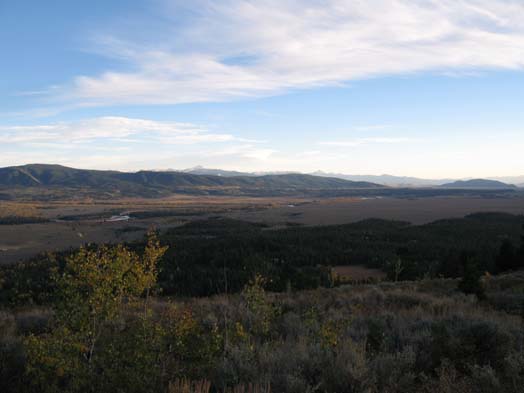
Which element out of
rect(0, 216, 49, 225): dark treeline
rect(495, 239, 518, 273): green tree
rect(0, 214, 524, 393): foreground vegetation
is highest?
rect(0, 214, 524, 393): foreground vegetation

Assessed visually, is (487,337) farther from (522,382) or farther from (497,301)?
(497,301)

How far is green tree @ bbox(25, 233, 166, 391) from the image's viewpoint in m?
5.66

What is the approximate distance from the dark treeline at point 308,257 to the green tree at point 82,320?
11641 mm

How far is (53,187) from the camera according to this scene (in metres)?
193

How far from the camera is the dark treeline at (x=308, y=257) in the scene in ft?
79.9

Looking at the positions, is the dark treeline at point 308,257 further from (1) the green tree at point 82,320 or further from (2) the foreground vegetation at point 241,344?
(1) the green tree at point 82,320

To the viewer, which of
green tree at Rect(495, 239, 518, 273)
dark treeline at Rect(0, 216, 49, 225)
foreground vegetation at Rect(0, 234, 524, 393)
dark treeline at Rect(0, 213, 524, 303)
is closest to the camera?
foreground vegetation at Rect(0, 234, 524, 393)

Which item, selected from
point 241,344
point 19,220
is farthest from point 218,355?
point 19,220

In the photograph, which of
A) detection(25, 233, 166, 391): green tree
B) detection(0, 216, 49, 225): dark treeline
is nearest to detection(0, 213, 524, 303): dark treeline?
detection(25, 233, 166, 391): green tree

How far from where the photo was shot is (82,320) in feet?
20.8

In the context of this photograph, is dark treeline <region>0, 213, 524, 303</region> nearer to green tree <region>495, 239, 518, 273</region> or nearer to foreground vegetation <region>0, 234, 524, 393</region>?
green tree <region>495, 239, 518, 273</region>

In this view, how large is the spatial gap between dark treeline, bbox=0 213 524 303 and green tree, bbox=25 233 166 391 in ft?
38.2

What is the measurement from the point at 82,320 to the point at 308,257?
29.8 metres

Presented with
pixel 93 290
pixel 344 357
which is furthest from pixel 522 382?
pixel 93 290
